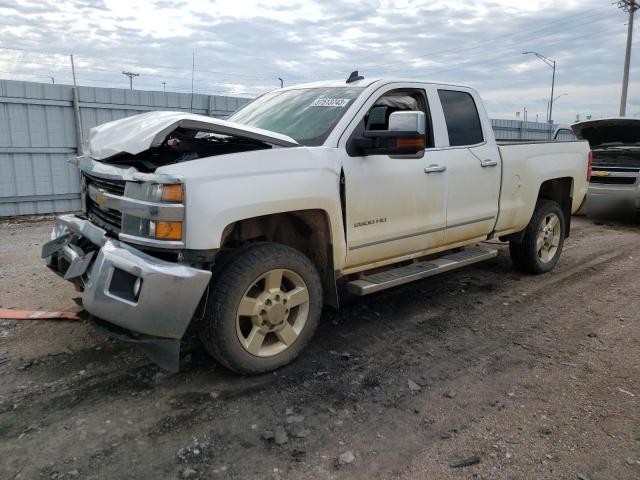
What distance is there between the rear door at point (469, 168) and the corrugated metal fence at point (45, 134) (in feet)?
25.5

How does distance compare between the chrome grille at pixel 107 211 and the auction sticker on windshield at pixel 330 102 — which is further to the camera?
the auction sticker on windshield at pixel 330 102

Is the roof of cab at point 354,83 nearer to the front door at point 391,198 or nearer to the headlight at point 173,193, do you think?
the front door at point 391,198

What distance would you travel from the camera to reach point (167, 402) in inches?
126

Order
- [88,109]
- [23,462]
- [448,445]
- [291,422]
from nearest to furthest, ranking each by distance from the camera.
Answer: [23,462] < [448,445] < [291,422] < [88,109]

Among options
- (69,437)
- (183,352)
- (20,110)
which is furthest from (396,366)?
(20,110)

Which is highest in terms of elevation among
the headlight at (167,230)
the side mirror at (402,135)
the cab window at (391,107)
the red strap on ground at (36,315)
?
the cab window at (391,107)

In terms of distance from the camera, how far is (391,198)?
412 centimetres

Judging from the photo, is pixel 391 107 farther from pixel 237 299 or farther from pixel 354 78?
pixel 237 299

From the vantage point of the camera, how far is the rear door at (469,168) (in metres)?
4.74

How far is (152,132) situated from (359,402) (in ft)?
6.77

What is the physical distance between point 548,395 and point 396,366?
39.3 inches

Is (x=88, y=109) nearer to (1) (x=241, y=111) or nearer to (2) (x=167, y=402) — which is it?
(1) (x=241, y=111)

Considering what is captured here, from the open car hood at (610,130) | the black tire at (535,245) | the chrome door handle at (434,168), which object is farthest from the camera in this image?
the open car hood at (610,130)

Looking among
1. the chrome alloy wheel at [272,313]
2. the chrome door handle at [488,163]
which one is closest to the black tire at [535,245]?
the chrome door handle at [488,163]
